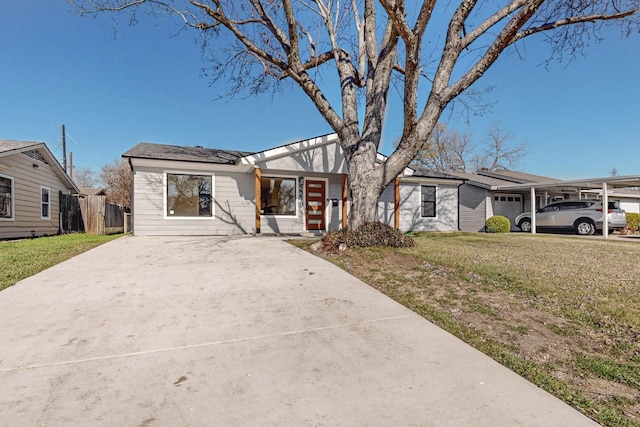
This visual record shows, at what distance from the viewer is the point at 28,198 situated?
11.2 metres

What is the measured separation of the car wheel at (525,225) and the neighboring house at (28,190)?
2228cm

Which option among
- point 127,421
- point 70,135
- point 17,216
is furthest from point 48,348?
point 70,135

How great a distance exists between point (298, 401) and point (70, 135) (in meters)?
31.1

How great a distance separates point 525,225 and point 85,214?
21.9 metres

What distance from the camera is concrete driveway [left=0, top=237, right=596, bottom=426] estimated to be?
1.74m

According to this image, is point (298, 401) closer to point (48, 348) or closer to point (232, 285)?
point (48, 348)

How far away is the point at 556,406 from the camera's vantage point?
1.86 meters

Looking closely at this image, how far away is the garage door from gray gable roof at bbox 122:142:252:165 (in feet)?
47.4

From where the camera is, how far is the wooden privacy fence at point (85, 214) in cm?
1324

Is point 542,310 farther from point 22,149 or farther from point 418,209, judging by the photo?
point 22,149

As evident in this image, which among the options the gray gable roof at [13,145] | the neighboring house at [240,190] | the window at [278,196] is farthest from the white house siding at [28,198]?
the window at [278,196]

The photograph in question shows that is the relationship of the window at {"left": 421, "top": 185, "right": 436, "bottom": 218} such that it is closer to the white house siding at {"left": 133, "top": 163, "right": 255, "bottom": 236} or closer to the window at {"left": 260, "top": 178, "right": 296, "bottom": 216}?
the window at {"left": 260, "top": 178, "right": 296, "bottom": 216}

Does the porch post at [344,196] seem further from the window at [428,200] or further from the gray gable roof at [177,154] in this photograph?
the window at [428,200]

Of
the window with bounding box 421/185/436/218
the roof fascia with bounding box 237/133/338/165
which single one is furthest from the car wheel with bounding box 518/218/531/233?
the roof fascia with bounding box 237/133/338/165
